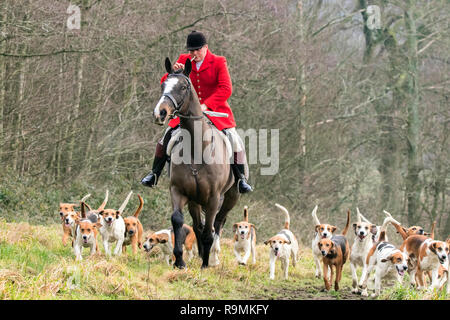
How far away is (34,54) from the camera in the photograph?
38.4ft

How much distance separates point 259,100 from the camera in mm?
16266

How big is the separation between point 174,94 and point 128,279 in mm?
1929

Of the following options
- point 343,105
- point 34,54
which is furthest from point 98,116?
point 343,105

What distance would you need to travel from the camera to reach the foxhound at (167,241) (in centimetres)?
840

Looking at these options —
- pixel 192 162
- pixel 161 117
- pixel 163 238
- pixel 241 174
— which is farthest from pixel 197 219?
pixel 161 117

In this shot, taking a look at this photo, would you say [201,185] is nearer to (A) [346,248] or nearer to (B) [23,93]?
(A) [346,248]

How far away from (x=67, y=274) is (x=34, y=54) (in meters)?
6.83

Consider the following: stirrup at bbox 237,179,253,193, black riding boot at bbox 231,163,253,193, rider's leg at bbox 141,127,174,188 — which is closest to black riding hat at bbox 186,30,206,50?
rider's leg at bbox 141,127,174,188

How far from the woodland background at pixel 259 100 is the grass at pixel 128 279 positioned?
3736 millimetres

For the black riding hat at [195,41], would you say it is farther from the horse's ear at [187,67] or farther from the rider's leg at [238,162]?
the rider's leg at [238,162]

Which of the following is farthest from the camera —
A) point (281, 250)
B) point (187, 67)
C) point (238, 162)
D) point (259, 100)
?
point (259, 100)

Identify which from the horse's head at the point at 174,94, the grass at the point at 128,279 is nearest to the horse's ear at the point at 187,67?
the horse's head at the point at 174,94

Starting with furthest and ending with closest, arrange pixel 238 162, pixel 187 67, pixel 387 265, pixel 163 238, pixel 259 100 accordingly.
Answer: pixel 259 100 < pixel 163 238 < pixel 238 162 < pixel 387 265 < pixel 187 67

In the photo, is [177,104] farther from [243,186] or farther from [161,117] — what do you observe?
[243,186]
